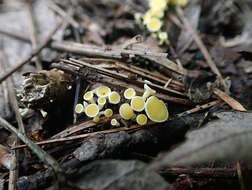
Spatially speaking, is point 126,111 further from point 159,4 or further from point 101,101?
point 159,4

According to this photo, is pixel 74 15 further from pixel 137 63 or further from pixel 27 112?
pixel 27 112

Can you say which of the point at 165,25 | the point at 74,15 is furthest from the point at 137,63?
the point at 74,15

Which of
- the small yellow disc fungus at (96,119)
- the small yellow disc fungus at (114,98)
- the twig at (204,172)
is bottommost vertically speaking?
the twig at (204,172)

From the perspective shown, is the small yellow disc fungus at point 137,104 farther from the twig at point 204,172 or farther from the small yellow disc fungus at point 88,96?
the twig at point 204,172

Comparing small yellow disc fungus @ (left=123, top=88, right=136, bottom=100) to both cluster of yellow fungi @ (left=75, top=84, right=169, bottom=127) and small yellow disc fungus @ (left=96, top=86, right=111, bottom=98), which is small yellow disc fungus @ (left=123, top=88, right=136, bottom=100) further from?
small yellow disc fungus @ (left=96, top=86, right=111, bottom=98)

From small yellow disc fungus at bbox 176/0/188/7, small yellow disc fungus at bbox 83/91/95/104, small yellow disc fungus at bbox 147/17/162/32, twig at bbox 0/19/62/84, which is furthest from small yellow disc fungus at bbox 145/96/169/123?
small yellow disc fungus at bbox 176/0/188/7

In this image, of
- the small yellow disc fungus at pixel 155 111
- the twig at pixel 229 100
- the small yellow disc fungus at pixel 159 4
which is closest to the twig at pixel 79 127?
the small yellow disc fungus at pixel 155 111
